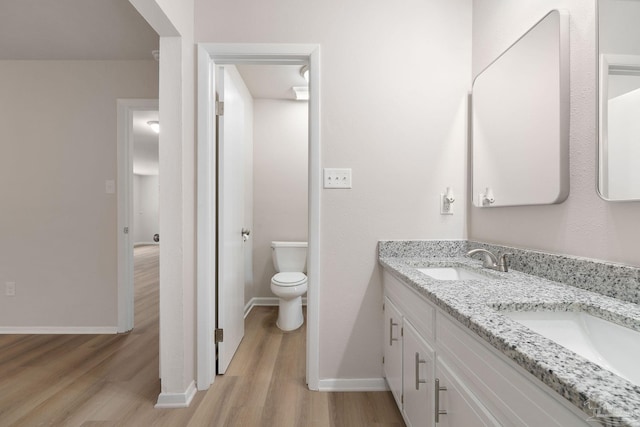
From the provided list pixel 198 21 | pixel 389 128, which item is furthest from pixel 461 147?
pixel 198 21

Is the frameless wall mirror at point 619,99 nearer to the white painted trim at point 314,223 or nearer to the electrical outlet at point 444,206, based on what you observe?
the electrical outlet at point 444,206

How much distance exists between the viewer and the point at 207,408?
1587 millimetres

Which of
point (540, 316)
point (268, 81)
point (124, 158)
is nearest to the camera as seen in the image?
point (540, 316)

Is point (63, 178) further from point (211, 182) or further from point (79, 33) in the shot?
point (211, 182)

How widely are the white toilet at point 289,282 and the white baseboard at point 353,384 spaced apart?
910 mm

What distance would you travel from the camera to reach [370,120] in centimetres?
176

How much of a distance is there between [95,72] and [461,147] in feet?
9.94

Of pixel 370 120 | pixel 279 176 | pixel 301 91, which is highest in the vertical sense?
pixel 301 91

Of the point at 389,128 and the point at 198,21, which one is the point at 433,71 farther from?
the point at 198,21

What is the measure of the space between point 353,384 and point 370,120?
5.15 ft

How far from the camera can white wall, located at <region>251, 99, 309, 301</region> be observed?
3344mm

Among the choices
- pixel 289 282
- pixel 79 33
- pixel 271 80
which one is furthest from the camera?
pixel 271 80

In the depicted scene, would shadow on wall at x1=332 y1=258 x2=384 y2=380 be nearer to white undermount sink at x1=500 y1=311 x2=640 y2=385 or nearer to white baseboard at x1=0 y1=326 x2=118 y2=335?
white undermount sink at x1=500 y1=311 x2=640 y2=385

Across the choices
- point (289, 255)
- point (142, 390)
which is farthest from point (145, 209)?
point (142, 390)
